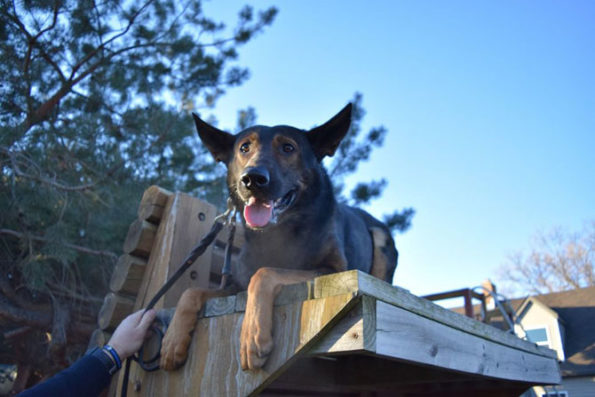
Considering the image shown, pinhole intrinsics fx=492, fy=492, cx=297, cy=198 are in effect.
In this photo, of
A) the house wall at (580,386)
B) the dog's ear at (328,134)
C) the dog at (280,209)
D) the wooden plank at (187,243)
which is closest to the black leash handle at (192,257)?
the dog at (280,209)

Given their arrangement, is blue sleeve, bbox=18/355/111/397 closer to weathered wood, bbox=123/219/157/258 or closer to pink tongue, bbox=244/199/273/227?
pink tongue, bbox=244/199/273/227

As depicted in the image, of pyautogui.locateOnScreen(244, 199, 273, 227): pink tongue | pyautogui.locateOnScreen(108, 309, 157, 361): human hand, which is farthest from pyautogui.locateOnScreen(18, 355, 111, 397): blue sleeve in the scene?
pyautogui.locateOnScreen(244, 199, 273, 227): pink tongue

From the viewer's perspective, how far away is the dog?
81.7 inches

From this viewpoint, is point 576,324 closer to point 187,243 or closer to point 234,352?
point 187,243

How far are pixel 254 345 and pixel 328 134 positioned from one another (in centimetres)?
131

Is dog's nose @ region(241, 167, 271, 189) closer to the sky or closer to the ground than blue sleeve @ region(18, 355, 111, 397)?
closer to the sky

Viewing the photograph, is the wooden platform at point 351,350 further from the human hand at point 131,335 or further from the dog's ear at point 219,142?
the dog's ear at point 219,142

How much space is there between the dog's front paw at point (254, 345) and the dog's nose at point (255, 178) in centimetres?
64

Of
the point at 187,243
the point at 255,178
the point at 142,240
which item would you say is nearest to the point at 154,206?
the point at 142,240

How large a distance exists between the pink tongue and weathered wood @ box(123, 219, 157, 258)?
4.37 ft

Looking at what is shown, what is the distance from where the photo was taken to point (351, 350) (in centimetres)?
145

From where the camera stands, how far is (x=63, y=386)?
1.85 m

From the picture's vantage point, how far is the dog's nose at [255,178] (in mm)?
2094

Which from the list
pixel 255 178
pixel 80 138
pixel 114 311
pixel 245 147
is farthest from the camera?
pixel 80 138
